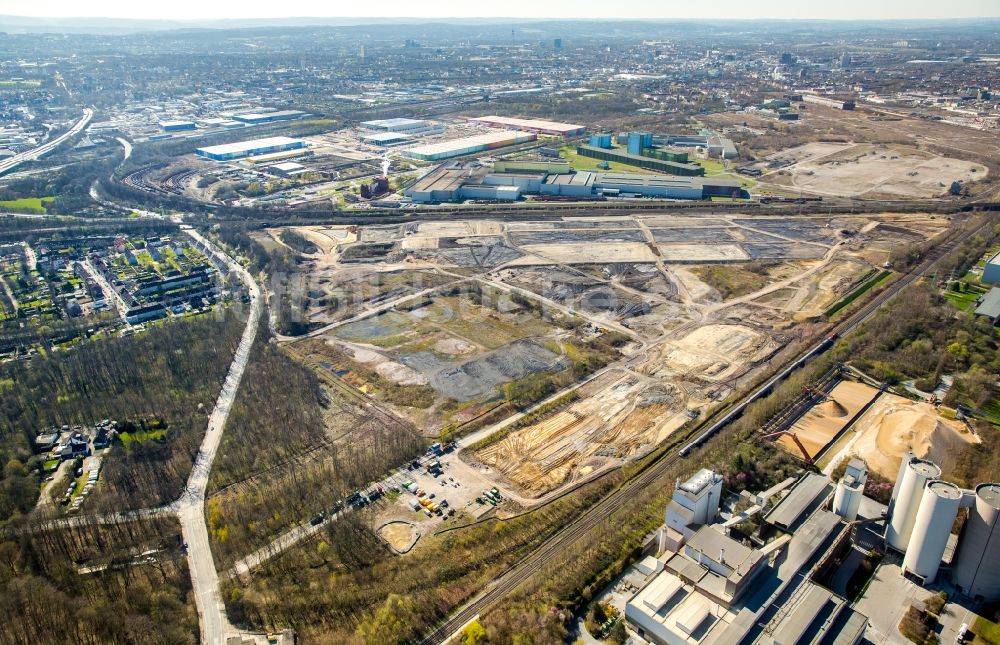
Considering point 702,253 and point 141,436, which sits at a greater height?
point 702,253

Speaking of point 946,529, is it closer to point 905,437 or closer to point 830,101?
point 905,437

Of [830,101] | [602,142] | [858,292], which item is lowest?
[858,292]

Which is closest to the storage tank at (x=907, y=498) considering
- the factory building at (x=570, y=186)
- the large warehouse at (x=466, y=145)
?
the factory building at (x=570, y=186)

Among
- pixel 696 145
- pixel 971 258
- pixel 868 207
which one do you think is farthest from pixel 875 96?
pixel 971 258

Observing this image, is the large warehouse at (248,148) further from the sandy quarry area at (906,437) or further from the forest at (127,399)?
the sandy quarry area at (906,437)

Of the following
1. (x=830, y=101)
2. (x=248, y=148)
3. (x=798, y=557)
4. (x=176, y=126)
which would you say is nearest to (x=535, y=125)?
(x=248, y=148)

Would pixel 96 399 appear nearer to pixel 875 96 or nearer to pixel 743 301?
pixel 743 301

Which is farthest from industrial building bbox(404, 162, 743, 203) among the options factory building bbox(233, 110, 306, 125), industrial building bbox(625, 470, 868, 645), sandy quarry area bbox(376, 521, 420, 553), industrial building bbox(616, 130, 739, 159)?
factory building bbox(233, 110, 306, 125)

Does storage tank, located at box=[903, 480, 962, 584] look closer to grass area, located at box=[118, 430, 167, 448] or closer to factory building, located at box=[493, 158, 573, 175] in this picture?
grass area, located at box=[118, 430, 167, 448]
